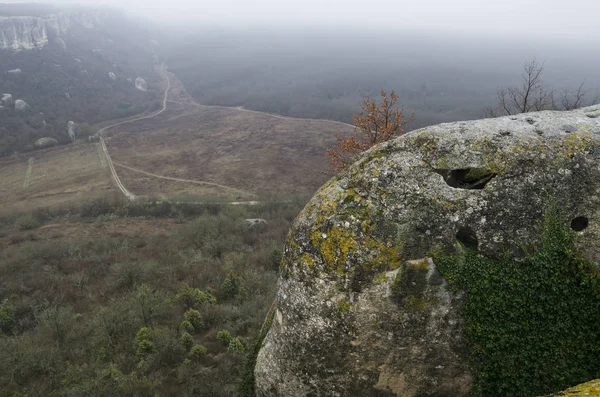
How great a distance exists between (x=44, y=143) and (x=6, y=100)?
2262 centimetres

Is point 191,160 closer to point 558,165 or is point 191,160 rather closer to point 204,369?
point 204,369

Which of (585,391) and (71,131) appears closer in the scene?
(585,391)

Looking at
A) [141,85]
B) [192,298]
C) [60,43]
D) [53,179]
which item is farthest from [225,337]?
[60,43]

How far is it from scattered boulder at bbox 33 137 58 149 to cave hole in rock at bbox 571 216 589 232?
94211 mm

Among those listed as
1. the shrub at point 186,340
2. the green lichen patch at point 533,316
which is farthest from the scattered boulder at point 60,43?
the green lichen patch at point 533,316

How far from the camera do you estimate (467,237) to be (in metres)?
8.51

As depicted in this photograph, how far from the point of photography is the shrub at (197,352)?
50.6 ft

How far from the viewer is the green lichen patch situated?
25.2 feet

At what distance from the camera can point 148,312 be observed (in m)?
18.8

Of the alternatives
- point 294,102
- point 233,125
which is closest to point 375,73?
point 294,102

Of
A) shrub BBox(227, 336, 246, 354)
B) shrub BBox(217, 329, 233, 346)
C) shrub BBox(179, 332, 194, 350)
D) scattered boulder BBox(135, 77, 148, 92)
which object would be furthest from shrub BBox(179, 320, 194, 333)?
scattered boulder BBox(135, 77, 148, 92)

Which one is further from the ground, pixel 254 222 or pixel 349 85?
pixel 349 85

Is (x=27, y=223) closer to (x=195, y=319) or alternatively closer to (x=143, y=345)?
(x=195, y=319)

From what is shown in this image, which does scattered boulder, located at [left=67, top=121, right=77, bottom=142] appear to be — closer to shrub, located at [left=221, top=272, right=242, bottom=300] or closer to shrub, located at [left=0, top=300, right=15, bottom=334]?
shrub, located at [left=0, top=300, right=15, bottom=334]
